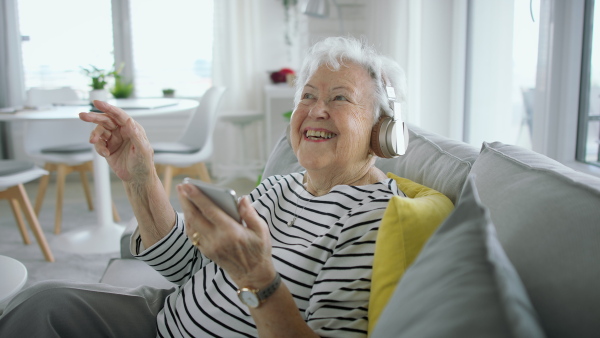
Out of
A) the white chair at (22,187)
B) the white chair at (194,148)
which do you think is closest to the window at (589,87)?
the white chair at (194,148)

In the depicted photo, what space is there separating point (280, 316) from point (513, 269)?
1.30 ft

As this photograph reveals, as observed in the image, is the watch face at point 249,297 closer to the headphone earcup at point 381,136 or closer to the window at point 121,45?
the headphone earcup at point 381,136

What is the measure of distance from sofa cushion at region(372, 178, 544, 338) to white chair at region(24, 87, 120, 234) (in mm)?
3129

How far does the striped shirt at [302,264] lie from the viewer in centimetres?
94

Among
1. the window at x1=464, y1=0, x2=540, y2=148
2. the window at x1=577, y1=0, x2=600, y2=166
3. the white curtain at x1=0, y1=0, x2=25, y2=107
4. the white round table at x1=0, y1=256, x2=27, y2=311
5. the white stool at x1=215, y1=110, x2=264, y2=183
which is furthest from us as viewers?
the white curtain at x1=0, y1=0, x2=25, y2=107

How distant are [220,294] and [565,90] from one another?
1487mm

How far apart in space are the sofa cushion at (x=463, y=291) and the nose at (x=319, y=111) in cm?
63

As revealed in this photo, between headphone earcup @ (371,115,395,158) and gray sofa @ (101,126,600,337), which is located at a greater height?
headphone earcup @ (371,115,395,158)

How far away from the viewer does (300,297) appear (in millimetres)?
1026

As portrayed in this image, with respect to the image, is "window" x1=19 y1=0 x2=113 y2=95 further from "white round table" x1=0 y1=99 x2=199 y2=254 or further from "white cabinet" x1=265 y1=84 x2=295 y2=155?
"white round table" x1=0 y1=99 x2=199 y2=254

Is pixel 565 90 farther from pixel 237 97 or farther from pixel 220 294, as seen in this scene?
pixel 237 97

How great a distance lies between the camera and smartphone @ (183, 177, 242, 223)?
0.80 m

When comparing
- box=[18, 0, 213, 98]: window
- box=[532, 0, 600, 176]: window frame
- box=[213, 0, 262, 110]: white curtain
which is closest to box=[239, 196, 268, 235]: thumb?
box=[532, 0, 600, 176]: window frame

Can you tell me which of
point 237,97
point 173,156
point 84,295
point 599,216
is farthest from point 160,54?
point 599,216
